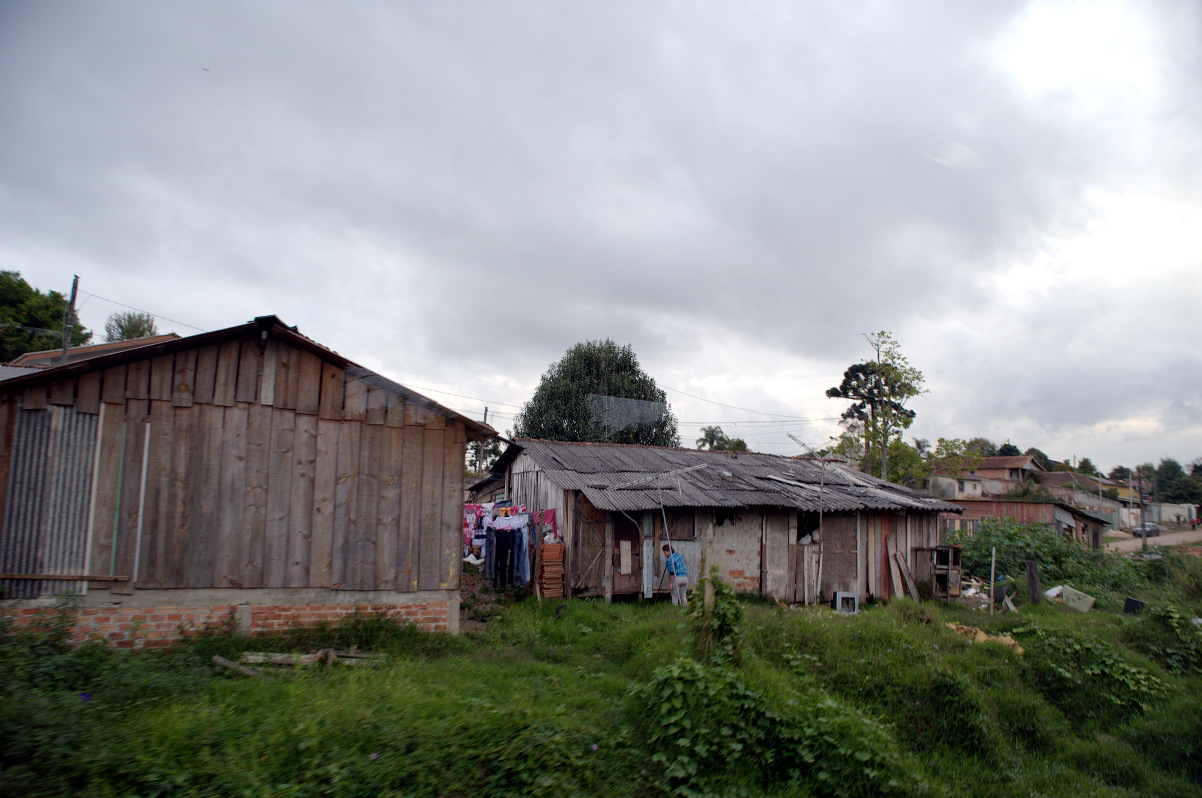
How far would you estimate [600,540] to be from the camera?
13.4 metres

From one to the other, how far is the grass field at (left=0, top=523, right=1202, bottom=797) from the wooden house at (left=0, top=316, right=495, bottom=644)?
0.63 m

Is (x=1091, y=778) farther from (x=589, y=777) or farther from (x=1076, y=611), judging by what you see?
(x=1076, y=611)

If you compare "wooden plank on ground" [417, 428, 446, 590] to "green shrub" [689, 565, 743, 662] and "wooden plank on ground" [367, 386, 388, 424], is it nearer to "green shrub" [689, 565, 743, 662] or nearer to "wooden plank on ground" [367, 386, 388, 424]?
"wooden plank on ground" [367, 386, 388, 424]

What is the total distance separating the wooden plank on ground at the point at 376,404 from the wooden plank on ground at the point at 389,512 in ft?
0.72

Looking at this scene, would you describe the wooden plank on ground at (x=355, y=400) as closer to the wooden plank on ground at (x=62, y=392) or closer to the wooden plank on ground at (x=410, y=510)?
the wooden plank on ground at (x=410, y=510)

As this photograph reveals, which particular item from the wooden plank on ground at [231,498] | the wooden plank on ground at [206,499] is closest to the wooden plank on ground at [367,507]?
the wooden plank on ground at [231,498]

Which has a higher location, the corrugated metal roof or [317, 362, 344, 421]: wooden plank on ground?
[317, 362, 344, 421]: wooden plank on ground

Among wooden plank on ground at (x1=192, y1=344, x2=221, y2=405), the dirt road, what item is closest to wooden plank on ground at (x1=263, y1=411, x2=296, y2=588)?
wooden plank on ground at (x1=192, y1=344, x2=221, y2=405)

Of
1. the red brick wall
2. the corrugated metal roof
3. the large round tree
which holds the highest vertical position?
the large round tree

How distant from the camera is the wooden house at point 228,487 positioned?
7.21m

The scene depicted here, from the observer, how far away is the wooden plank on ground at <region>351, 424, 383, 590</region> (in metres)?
8.38

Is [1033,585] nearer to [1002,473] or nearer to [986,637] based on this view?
[986,637]

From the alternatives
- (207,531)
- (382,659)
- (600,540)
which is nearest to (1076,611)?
(600,540)

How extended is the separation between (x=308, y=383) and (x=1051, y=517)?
1207 inches
